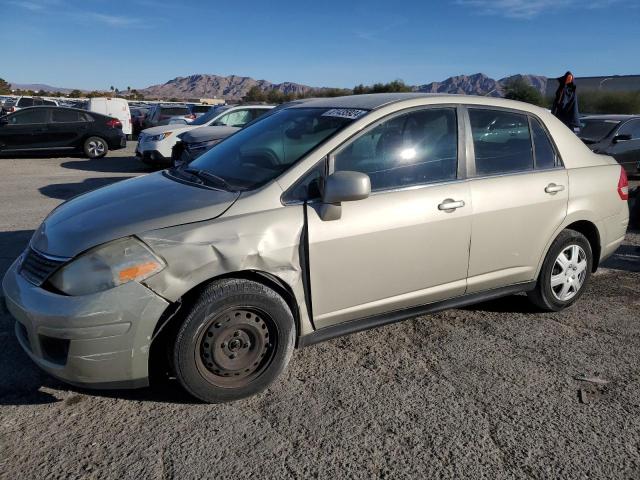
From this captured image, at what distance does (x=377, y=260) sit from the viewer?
3287mm

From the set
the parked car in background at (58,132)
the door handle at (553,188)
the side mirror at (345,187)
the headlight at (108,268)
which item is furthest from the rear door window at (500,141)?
the parked car in background at (58,132)

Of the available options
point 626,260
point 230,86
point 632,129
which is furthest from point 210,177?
point 230,86

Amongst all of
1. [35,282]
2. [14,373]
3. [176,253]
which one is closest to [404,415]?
[176,253]

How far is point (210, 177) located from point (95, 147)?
13.2m

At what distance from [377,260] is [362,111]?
99 cm

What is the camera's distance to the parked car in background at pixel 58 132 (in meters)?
14.4

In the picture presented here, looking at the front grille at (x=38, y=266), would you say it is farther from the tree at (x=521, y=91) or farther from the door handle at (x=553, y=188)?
the tree at (x=521, y=91)

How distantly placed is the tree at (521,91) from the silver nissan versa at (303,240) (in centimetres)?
3564

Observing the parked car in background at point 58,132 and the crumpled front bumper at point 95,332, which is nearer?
the crumpled front bumper at point 95,332

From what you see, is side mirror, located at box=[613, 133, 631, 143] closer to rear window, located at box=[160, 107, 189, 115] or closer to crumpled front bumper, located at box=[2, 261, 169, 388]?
crumpled front bumper, located at box=[2, 261, 169, 388]

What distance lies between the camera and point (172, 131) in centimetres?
1264

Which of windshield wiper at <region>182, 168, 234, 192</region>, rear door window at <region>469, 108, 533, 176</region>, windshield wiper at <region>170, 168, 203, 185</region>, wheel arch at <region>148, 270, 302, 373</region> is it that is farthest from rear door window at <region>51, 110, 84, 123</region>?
wheel arch at <region>148, 270, 302, 373</region>

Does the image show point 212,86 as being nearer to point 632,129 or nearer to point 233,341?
point 632,129

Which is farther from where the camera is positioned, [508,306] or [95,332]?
[508,306]
